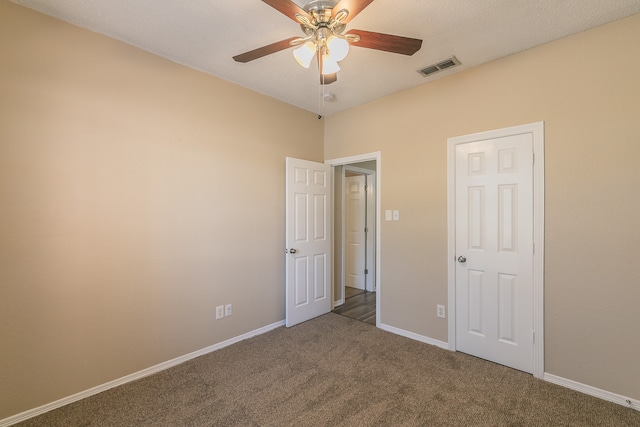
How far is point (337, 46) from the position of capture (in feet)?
5.13

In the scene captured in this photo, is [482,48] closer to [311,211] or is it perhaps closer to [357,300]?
[311,211]

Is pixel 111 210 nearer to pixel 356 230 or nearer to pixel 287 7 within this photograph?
pixel 287 7

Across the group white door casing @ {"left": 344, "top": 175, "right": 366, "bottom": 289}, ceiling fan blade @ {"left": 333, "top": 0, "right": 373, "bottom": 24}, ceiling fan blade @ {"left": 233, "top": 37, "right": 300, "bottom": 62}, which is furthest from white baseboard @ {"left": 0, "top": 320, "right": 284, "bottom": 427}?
ceiling fan blade @ {"left": 333, "top": 0, "right": 373, "bottom": 24}

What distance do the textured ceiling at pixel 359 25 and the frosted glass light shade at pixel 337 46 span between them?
0.48m

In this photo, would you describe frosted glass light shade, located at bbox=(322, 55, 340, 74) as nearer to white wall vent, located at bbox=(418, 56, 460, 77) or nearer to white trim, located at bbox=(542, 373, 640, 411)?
white wall vent, located at bbox=(418, 56, 460, 77)

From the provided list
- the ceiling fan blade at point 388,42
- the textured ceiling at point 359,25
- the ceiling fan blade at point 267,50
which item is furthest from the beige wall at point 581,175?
the ceiling fan blade at point 267,50

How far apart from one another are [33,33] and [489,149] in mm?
3573

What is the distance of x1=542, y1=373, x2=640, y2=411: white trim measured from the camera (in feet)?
6.21

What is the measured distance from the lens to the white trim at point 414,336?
279 centimetres

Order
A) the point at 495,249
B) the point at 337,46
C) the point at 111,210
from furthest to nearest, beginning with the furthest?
the point at 495,249
the point at 111,210
the point at 337,46

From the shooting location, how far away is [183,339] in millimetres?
2535

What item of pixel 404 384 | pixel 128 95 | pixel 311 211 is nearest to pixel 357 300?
pixel 311 211

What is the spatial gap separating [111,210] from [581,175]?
142 inches

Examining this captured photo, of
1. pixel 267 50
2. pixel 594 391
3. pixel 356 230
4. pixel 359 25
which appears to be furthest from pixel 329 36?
pixel 356 230
